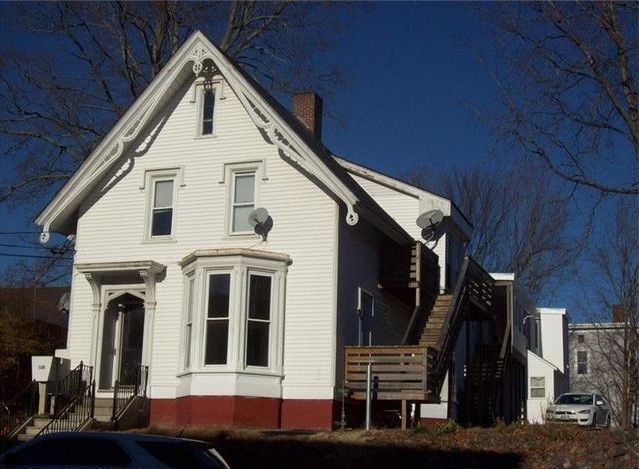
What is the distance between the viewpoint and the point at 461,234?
31.8 m

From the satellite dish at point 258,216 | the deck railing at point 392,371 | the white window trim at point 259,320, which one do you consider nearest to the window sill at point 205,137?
the satellite dish at point 258,216

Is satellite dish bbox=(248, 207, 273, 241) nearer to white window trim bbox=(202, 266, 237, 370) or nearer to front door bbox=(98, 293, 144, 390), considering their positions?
white window trim bbox=(202, 266, 237, 370)

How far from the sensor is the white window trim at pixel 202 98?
2459 cm

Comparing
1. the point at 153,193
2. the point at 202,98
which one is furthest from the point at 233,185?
the point at 202,98

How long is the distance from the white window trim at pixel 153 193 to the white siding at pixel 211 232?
75 mm

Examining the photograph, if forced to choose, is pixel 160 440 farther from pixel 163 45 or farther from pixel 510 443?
pixel 163 45

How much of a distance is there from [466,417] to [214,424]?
9276 mm

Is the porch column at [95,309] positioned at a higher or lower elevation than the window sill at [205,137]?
lower

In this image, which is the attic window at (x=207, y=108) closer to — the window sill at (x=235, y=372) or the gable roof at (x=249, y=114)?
the gable roof at (x=249, y=114)

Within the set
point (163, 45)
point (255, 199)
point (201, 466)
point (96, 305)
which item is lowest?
point (201, 466)

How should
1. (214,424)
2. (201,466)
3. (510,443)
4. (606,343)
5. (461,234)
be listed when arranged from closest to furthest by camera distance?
(201,466) → (510,443) → (214,424) → (461,234) → (606,343)

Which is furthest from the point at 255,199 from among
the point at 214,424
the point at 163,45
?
the point at 163,45

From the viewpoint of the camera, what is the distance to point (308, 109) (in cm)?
2975

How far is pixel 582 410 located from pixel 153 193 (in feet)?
54.7
